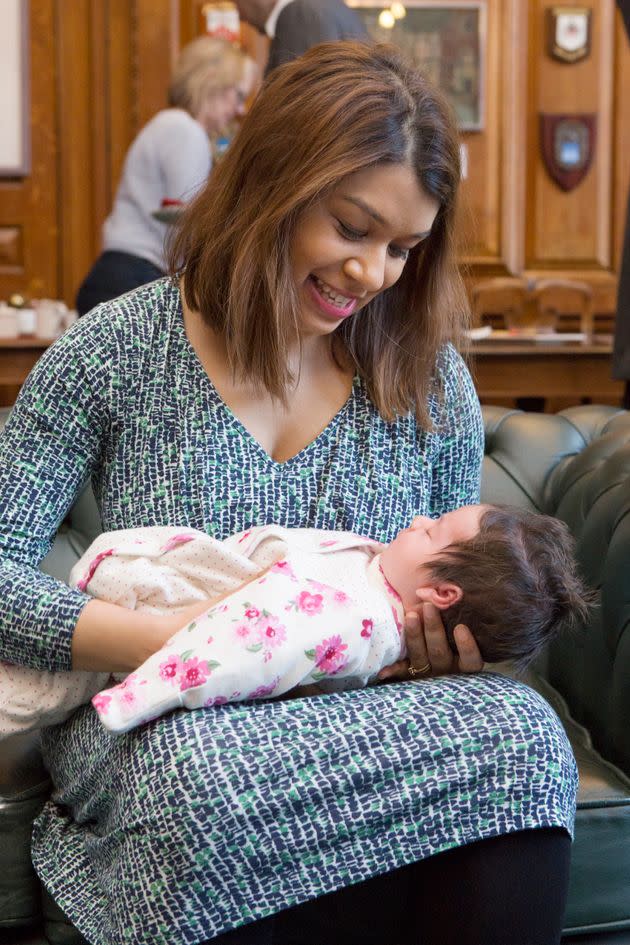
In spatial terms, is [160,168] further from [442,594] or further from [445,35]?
[442,594]

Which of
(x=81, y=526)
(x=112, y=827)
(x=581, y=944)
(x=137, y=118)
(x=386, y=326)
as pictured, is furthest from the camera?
(x=137, y=118)

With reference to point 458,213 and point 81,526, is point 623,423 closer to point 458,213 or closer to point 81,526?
point 458,213

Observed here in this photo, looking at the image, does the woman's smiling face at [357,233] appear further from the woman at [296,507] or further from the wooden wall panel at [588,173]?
the wooden wall panel at [588,173]

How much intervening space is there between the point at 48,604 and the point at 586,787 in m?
0.72

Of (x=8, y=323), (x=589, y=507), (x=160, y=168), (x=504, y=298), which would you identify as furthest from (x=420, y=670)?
(x=504, y=298)

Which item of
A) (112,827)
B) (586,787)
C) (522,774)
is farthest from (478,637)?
(112,827)

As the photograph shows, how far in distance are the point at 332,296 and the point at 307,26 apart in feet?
4.98

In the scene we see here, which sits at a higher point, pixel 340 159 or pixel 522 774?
pixel 340 159

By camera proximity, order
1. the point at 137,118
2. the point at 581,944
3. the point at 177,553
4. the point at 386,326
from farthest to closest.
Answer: the point at 137,118 < the point at 386,326 < the point at 581,944 < the point at 177,553

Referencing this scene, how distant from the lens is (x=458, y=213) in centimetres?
160

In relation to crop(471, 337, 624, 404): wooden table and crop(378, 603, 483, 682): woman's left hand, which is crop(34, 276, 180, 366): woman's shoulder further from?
crop(471, 337, 624, 404): wooden table

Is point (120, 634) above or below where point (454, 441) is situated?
below

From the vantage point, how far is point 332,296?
59.9 inches

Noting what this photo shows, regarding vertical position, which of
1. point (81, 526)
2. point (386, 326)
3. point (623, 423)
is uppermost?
point (386, 326)
